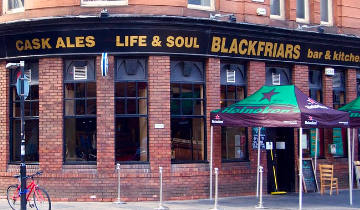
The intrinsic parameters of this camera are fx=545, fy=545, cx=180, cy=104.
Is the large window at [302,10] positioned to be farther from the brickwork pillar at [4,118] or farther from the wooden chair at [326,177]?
the brickwork pillar at [4,118]

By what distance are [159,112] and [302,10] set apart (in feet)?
21.8

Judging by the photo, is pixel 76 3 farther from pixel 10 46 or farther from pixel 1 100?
pixel 1 100

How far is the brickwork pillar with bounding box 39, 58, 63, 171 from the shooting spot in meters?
15.2

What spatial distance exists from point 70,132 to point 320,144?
337 inches

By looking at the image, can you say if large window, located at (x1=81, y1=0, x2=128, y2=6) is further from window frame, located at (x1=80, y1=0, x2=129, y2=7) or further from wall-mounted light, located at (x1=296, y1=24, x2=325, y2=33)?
wall-mounted light, located at (x1=296, y1=24, x2=325, y2=33)

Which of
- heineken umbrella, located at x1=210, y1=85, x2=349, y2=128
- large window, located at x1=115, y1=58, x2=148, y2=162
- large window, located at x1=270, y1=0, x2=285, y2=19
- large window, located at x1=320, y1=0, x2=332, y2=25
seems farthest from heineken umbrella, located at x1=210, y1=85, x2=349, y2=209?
large window, located at x1=320, y1=0, x2=332, y2=25

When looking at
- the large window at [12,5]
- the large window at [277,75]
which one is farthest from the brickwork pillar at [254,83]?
the large window at [12,5]

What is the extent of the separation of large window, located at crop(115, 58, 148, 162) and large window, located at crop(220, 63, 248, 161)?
8.21 ft

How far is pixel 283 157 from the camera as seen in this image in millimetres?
17844

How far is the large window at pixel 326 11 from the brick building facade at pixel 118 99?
3877mm

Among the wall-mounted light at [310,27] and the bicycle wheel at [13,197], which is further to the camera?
the wall-mounted light at [310,27]

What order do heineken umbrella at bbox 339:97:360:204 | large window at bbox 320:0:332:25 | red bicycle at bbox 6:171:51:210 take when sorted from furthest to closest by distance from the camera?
large window at bbox 320:0:332:25 < heineken umbrella at bbox 339:97:360:204 < red bicycle at bbox 6:171:51:210

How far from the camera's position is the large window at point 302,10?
60.1 feet

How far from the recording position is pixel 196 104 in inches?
627
